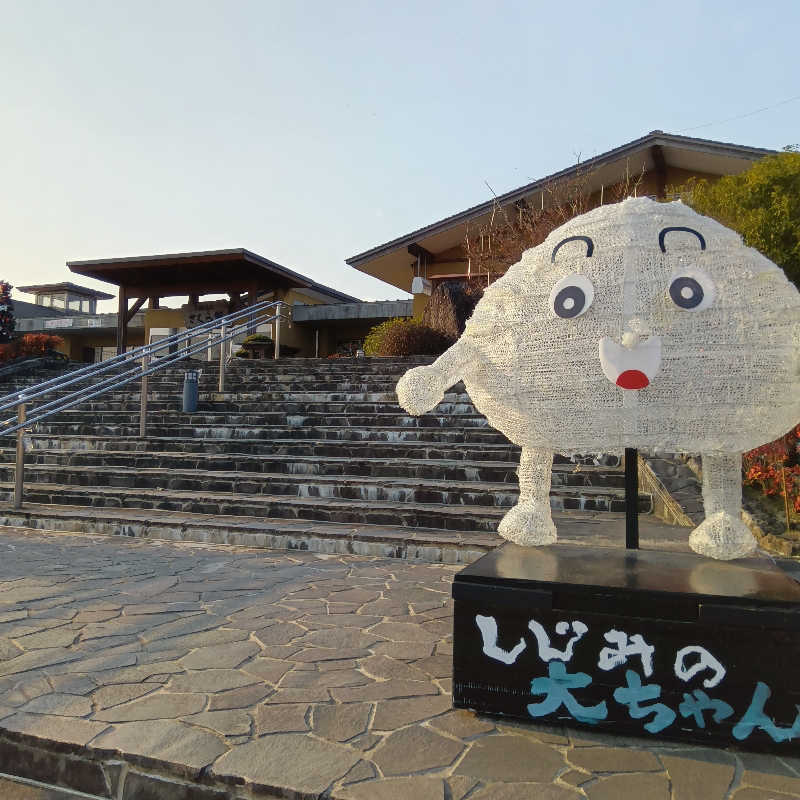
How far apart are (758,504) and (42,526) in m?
7.14

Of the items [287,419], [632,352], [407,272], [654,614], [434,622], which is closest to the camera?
[654,614]

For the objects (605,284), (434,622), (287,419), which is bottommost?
(434,622)

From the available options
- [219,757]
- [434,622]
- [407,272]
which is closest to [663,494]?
[434,622]

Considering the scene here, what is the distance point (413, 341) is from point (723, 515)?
37.9 ft

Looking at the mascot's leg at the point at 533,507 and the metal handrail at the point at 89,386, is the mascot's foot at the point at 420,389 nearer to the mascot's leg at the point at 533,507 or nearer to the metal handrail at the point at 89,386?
the mascot's leg at the point at 533,507

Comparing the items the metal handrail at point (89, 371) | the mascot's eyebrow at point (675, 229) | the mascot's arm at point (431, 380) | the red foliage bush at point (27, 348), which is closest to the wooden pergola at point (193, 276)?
the red foliage bush at point (27, 348)

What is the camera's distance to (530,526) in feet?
10.1

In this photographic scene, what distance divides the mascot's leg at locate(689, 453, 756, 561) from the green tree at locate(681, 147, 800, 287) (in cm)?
443

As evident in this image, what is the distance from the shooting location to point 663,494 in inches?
242

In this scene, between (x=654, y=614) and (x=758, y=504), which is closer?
(x=654, y=614)

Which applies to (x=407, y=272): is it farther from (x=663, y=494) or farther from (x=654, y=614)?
(x=654, y=614)

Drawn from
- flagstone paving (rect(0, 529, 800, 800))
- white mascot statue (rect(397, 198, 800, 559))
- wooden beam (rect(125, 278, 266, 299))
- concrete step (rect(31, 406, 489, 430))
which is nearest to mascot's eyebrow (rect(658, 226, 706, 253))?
white mascot statue (rect(397, 198, 800, 559))

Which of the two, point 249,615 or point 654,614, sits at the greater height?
point 654,614

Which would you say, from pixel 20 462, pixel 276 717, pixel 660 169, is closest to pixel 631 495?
pixel 276 717
